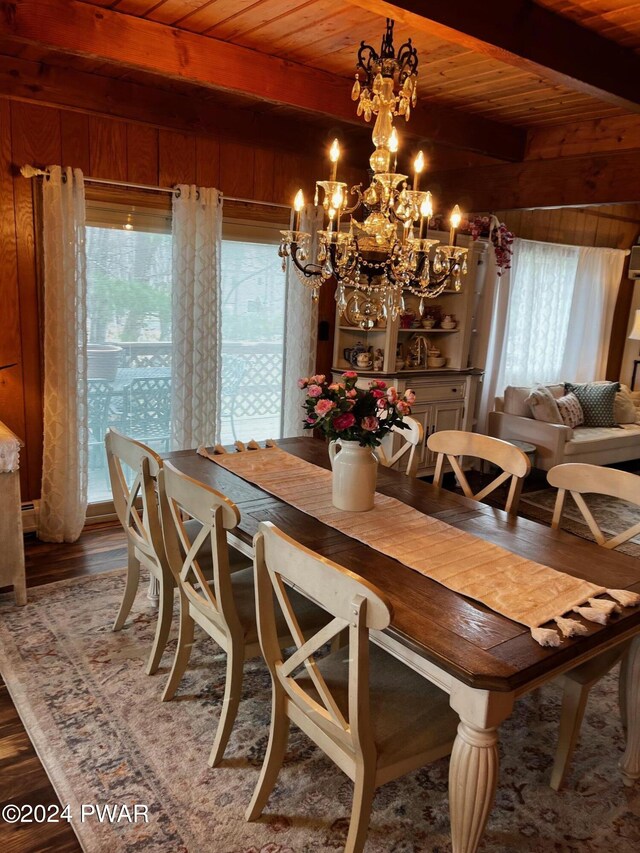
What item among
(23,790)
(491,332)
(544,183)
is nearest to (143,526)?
(23,790)

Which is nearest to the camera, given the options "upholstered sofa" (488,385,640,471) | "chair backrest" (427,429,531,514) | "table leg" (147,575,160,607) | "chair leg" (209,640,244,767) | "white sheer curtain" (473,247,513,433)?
"chair leg" (209,640,244,767)

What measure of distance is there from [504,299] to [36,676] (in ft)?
16.0

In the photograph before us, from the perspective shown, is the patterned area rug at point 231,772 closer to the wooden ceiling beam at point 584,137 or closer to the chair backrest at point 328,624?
the chair backrest at point 328,624

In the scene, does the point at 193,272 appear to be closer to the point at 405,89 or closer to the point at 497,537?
the point at 405,89

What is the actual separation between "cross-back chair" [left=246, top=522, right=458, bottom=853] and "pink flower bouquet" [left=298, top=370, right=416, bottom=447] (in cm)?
64

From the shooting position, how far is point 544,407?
5.56 m

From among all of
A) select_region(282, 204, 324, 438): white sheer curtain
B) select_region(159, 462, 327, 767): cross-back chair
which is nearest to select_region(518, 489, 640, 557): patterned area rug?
select_region(282, 204, 324, 438): white sheer curtain

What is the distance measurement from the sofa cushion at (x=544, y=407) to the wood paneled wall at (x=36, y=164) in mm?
3188

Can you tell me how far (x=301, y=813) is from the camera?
1900 mm

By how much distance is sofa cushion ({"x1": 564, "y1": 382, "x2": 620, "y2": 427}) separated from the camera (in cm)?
602

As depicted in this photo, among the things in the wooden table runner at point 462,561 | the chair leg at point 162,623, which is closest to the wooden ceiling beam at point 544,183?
the wooden table runner at point 462,561

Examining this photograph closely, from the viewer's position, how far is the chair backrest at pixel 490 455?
8.58 ft

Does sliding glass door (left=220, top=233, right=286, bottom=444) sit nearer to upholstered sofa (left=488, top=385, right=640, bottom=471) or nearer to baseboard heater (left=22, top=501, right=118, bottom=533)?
baseboard heater (left=22, top=501, right=118, bottom=533)

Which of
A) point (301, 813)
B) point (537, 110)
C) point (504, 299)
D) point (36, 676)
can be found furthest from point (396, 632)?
point (504, 299)
